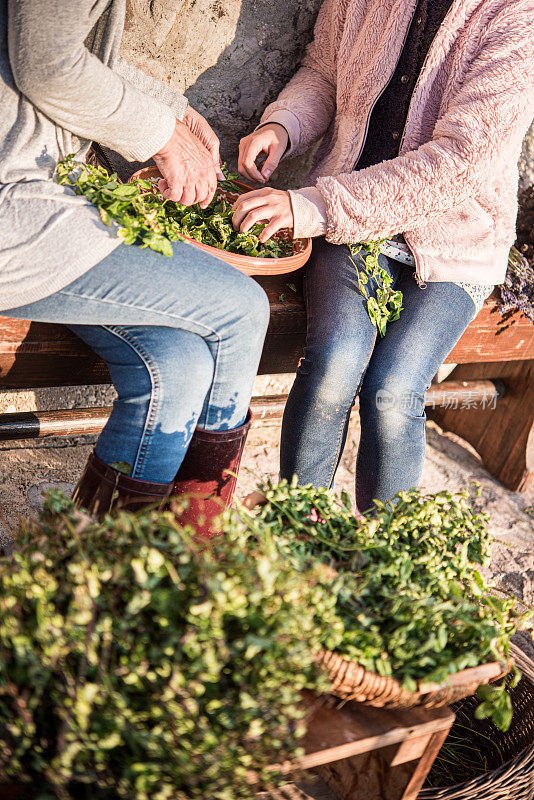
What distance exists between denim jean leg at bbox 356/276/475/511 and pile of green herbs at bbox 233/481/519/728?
0.48m

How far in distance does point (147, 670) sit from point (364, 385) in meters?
1.15

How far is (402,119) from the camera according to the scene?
1.94 metres

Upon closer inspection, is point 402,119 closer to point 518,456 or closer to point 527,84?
point 527,84

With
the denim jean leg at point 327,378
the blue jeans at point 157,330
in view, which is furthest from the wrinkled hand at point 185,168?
the denim jean leg at point 327,378

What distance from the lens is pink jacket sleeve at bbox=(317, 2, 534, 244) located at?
1.70m

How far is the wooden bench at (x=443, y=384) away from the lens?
1.63m

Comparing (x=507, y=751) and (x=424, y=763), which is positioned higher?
(x=424, y=763)

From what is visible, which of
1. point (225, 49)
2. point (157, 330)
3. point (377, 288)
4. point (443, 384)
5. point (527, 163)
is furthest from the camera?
point (527, 163)

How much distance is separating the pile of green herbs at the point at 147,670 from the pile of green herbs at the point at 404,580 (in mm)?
141

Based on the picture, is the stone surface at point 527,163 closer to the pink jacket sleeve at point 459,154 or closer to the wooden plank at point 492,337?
the wooden plank at point 492,337

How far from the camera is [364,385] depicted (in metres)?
1.81

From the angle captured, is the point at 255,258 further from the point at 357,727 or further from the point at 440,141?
the point at 357,727

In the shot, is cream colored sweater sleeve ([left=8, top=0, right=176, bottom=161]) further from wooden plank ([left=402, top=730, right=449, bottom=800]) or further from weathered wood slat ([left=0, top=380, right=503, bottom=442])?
wooden plank ([left=402, top=730, right=449, bottom=800])

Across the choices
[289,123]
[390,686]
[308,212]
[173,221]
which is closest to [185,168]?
[173,221]
